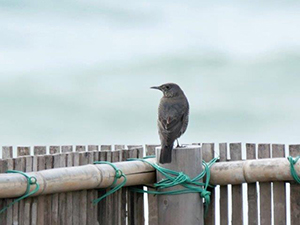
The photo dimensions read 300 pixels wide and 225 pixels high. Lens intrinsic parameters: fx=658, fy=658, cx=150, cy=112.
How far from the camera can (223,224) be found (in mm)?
5625

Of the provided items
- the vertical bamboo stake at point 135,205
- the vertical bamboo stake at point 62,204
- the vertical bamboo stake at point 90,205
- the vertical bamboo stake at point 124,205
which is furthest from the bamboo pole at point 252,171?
the vertical bamboo stake at point 62,204

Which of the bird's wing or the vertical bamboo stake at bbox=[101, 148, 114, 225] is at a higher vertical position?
the bird's wing

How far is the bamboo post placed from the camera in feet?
17.8

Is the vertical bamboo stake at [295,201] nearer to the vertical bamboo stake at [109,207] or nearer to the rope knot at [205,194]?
the rope knot at [205,194]

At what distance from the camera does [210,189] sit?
570 centimetres

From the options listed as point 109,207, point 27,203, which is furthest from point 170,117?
point 27,203

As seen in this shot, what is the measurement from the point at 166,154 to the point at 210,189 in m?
0.56

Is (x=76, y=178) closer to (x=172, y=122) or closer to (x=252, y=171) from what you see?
(x=172, y=122)

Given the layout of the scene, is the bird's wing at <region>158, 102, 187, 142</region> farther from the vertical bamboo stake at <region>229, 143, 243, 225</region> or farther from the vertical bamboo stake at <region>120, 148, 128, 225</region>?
the vertical bamboo stake at <region>229, 143, 243, 225</region>

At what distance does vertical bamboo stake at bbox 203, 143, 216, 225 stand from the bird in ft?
0.94

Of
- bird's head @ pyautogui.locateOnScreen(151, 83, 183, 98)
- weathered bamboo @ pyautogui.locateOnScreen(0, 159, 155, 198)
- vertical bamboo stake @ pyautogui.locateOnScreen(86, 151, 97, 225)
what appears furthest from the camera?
bird's head @ pyautogui.locateOnScreen(151, 83, 183, 98)

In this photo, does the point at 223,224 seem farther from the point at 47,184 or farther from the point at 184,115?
the point at 47,184

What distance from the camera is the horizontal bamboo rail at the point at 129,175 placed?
15.7 feet

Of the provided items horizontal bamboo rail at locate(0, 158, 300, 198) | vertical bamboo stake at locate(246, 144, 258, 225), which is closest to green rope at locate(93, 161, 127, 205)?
horizontal bamboo rail at locate(0, 158, 300, 198)
